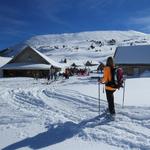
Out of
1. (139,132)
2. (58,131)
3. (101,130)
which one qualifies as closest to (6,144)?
(58,131)

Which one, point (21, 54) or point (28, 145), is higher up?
point (21, 54)

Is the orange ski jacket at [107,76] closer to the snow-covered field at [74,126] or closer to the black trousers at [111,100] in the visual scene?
the black trousers at [111,100]

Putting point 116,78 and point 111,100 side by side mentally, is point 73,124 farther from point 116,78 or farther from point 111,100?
point 116,78

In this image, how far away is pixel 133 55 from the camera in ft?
169

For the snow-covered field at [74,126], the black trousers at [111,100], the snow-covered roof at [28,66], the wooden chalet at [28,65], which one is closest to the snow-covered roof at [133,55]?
the wooden chalet at [28,65]

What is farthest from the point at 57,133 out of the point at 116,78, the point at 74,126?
the point at 116,78

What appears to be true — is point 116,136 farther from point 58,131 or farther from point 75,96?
point 75,96

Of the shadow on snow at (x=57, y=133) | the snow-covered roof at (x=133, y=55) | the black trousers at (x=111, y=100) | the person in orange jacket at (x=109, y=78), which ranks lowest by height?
the shadow on snow at (x=57, y=133)

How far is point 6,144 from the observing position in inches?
277

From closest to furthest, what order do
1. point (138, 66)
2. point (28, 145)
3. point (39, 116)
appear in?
point (28, 145) → point (39, 116) → point (138, 66)

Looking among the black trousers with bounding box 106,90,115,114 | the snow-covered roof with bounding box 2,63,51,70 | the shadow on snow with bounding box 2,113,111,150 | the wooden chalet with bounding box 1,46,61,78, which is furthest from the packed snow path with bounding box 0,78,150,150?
the snow-covered roof with bounding box 2,63,51,70

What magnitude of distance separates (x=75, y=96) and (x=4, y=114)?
13.2 feet

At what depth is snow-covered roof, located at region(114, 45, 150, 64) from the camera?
49.8 m

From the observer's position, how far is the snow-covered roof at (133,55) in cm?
4982
